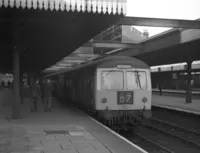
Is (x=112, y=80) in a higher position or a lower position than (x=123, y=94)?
higher

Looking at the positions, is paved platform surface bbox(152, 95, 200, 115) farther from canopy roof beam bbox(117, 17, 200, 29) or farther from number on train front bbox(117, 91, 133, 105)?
number on train front bbox(117, 91, 133, 105)

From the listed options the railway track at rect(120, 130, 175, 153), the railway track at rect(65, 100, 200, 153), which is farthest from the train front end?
the railway track at rect(65, 100, 200, 153)

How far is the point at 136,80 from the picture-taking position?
43.2ft

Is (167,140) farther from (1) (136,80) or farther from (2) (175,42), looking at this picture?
(2) (175,42)

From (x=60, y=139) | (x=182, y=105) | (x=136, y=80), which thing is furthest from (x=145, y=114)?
(x=182, y=105)

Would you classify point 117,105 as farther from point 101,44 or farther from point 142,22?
point 101,44

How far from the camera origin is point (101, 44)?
958 inches

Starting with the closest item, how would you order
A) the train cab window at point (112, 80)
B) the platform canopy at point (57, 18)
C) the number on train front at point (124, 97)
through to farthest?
the platform canopy at point (57, 18)
the number on train front at point (124, 97)
the train cab window at point (112, 80)

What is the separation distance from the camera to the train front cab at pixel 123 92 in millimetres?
12680

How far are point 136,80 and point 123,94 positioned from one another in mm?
822

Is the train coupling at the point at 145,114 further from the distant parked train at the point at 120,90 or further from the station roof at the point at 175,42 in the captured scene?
the station roof at the point at 175,42

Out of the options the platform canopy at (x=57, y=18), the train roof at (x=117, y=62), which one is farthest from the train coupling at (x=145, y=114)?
the platform canopy at (x=57, y=18)

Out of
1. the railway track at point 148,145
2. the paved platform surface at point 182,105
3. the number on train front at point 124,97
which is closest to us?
the railway track at point 148,145

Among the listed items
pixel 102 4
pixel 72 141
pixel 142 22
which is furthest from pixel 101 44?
pixel 72 141
